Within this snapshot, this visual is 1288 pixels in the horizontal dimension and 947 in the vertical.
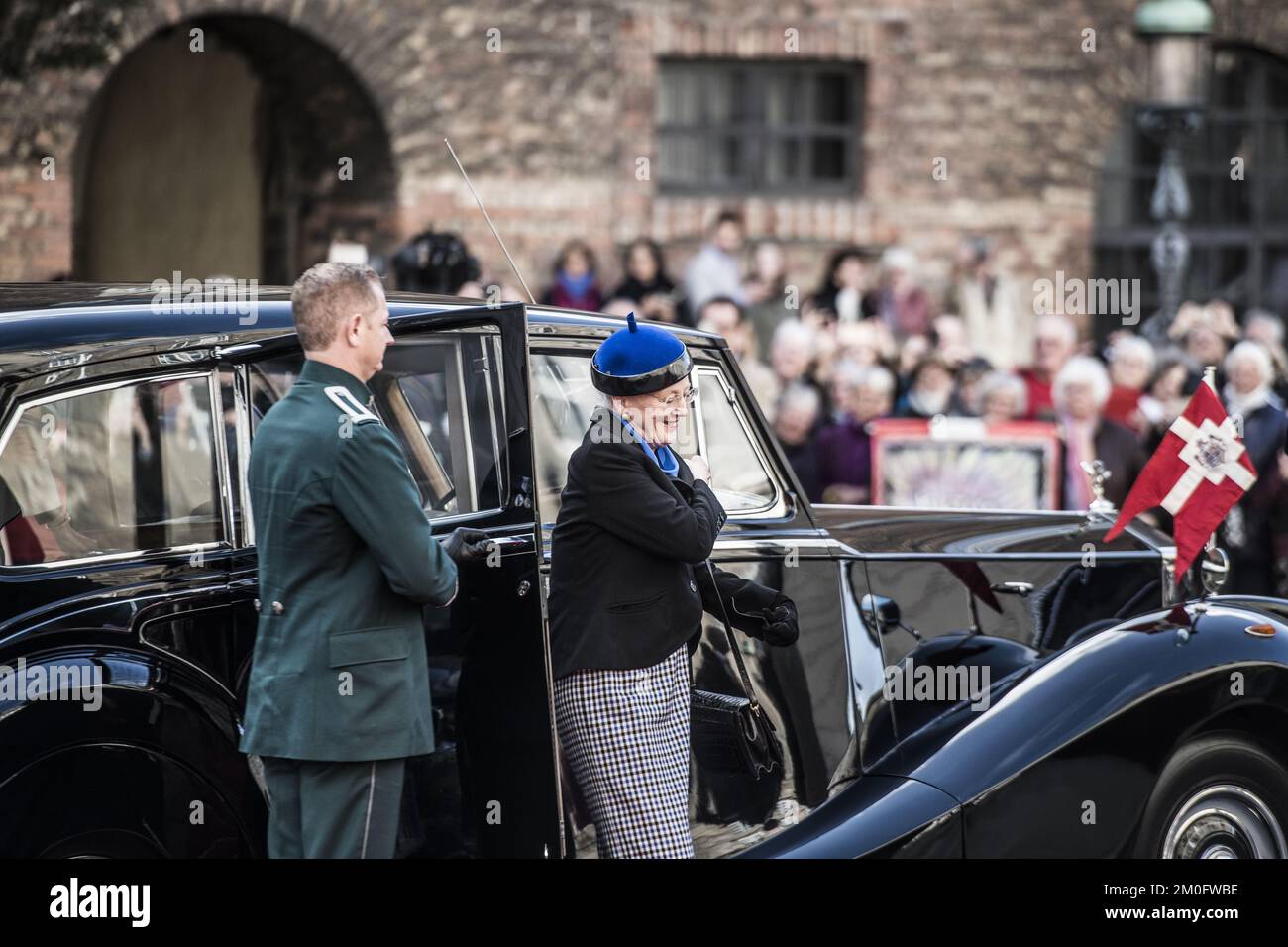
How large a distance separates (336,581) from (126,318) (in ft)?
3.04

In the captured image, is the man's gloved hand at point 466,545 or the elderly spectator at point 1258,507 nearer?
the man's gloved hand at point 466,545

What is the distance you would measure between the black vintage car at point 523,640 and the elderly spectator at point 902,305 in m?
6.60

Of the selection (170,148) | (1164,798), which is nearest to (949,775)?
(1164,798)

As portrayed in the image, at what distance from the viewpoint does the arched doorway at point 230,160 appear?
13.5 meters

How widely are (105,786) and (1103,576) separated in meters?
3.42

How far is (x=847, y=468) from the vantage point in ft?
28.9

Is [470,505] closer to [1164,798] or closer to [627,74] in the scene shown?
[1164,798]

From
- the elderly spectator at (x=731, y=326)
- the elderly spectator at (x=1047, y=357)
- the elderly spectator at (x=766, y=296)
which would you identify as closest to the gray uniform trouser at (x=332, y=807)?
the elderly spectator at (x=731, y=326)

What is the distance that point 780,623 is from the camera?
4859 mm

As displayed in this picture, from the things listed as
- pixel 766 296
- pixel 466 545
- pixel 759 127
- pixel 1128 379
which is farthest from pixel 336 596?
pixel 759 127

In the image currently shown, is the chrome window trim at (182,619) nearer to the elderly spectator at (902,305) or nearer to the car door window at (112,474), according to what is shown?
the car door window at (112,474)

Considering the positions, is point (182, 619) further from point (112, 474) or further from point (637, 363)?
point (637, 363)

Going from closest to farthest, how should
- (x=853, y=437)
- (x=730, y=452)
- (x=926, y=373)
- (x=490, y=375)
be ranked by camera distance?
1. (x=490, y=375)
2. (x=730, y=452)
3. (x=853, y=437)
4. (x=926, y=373)

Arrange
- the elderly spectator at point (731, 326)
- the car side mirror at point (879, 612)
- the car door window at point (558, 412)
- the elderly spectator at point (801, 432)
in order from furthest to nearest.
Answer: the elderly spectator at point (731, 326) → the elderly spectator at point (801, 432) → the car side mirror at point (879, 612) → the car door window at point (558, 412)
